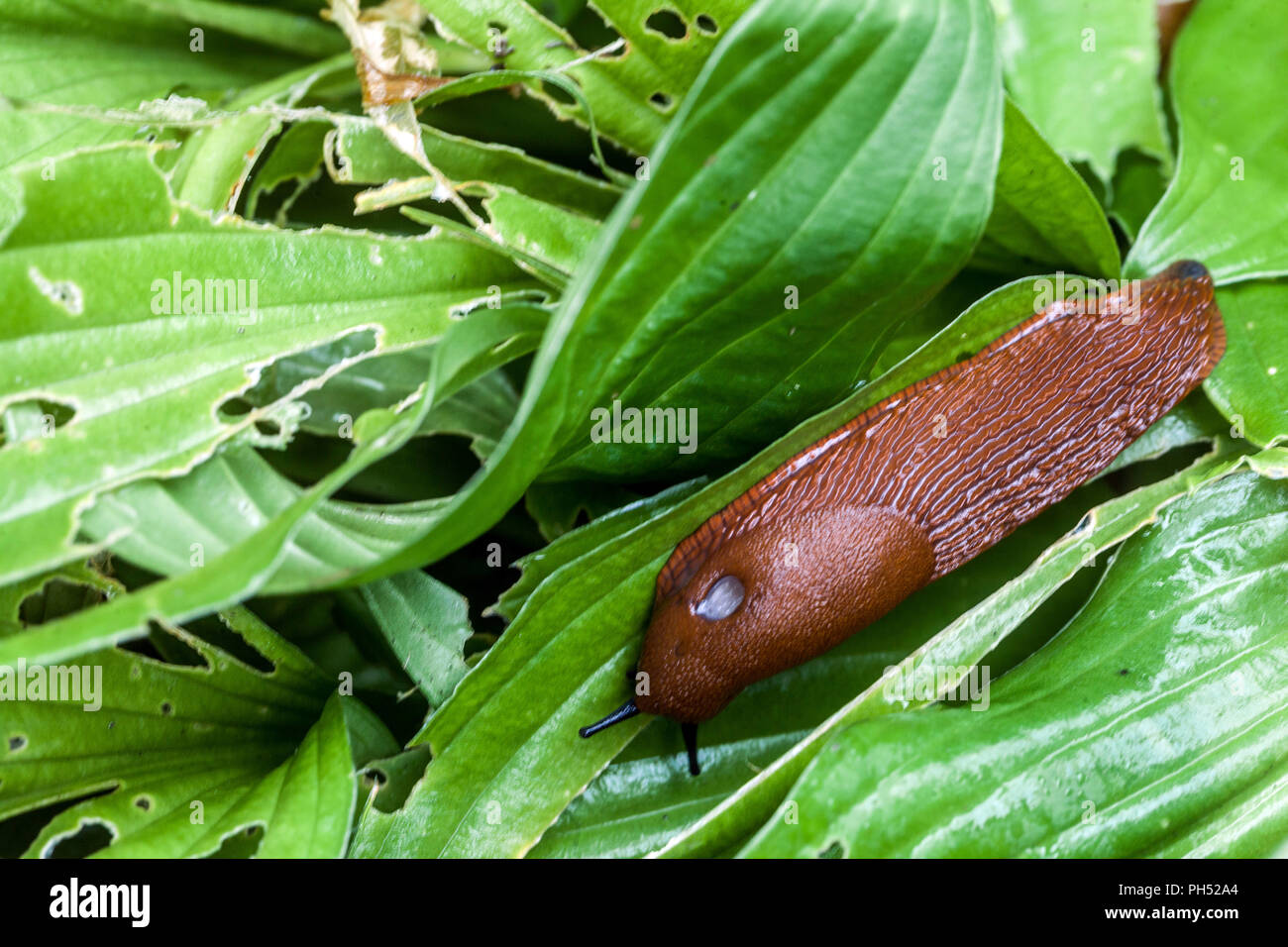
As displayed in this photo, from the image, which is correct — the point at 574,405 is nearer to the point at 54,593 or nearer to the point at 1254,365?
the point at 54,593

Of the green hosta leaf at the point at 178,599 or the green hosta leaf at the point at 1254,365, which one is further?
the green hosta leaf at the point at 1254,365

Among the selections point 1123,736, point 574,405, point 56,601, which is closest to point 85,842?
point 56,601

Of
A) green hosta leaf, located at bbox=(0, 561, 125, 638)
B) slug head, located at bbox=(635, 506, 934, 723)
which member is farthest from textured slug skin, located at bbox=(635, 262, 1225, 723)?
green hosta leaf, located at bbox=(0, 561, 125, 638)

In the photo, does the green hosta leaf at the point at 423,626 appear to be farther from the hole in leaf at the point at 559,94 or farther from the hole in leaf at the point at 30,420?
the hole in leaf at the point at 559,94

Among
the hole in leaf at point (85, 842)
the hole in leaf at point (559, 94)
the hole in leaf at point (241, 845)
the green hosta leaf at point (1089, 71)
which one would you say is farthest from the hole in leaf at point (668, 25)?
the hole in leaf at point (85, 842)

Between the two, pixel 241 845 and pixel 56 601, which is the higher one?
pixel 56 601

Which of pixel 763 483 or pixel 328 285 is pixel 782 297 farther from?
pixel 328 285

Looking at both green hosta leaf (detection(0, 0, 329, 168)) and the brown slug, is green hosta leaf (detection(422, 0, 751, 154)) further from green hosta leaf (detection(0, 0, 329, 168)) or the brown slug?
the brown slug
